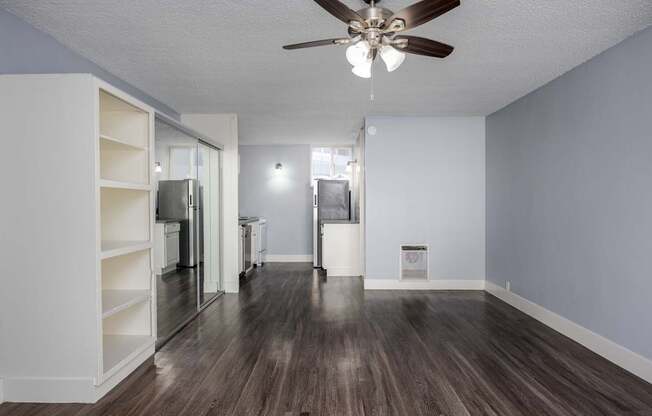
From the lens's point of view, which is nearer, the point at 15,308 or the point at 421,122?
the point at 15,308

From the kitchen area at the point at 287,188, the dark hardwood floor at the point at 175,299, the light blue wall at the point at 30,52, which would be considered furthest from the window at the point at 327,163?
the light blue wall at the point at 30,52

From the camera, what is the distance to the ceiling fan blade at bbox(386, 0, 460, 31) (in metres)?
1.76

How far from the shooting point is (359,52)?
7.14 ft

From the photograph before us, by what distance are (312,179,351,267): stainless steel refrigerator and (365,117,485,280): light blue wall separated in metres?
1.81

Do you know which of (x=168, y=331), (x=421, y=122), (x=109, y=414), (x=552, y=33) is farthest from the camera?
(x=421, y=122)

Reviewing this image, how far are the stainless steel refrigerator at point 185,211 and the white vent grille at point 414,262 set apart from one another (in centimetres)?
272

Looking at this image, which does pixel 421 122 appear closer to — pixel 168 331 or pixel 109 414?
pixel 168 331

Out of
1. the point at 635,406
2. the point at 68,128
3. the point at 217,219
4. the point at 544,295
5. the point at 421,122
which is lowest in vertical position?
the point at 635,406

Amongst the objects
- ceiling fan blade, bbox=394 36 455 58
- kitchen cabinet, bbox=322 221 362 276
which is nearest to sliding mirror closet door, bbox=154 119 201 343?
ceiling fan blade, bbox=394 36 455 58

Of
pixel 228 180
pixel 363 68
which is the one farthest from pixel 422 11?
pixel 228 180

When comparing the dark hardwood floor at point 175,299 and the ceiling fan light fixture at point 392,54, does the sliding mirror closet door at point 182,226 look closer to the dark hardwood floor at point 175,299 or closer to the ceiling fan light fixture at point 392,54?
the dark hardwood floor at point 175,299

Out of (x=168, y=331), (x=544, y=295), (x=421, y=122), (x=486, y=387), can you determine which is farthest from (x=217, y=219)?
(x=544, y=295)

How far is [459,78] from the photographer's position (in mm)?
3473

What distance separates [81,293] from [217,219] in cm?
251
